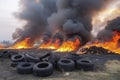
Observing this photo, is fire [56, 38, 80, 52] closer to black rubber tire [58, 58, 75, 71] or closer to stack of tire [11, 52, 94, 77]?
stack of tire [11, 52, 94, 77]

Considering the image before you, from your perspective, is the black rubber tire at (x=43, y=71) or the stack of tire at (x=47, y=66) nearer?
the black rubber tire at (x=43, y=71)

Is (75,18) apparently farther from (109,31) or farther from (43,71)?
(43,71)

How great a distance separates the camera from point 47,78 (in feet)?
51.3

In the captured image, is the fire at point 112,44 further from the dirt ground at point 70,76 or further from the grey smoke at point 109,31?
the dirt ground at point 70,76

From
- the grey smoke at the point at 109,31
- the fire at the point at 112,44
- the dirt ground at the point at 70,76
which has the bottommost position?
the dirt ground at the point at 70,76

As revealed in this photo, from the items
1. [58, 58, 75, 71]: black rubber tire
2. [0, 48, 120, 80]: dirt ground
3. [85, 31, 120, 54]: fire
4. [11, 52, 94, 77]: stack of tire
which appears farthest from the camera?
[85, 31, 120, 54]: fire

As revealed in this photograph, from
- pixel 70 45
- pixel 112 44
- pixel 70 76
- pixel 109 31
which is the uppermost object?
pixel 109 31

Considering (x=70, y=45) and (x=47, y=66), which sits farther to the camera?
(x=70, y=45)

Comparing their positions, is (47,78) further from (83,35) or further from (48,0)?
(48,0)

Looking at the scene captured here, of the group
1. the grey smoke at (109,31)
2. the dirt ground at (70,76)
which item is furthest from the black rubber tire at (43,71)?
→ the grey smoke at (109,31)

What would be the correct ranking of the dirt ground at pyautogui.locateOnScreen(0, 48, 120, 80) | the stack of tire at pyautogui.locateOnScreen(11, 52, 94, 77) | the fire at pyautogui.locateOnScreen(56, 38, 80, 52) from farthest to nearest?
1. the fire at pyautogui.locateOnScreen(56, 38, 80, 52)
2. the stack of tire at pyautogui.locateOnScreen(11, 52, 94, 77)
3. the dirt ground at pyautogui.locateOnScreen(0, 48, 120, 80)

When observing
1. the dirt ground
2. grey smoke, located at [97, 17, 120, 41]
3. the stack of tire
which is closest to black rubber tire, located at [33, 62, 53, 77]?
the stack of tire

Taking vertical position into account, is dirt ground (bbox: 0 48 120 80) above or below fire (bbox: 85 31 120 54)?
below

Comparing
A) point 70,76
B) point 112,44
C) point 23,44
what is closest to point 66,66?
point 70,76
